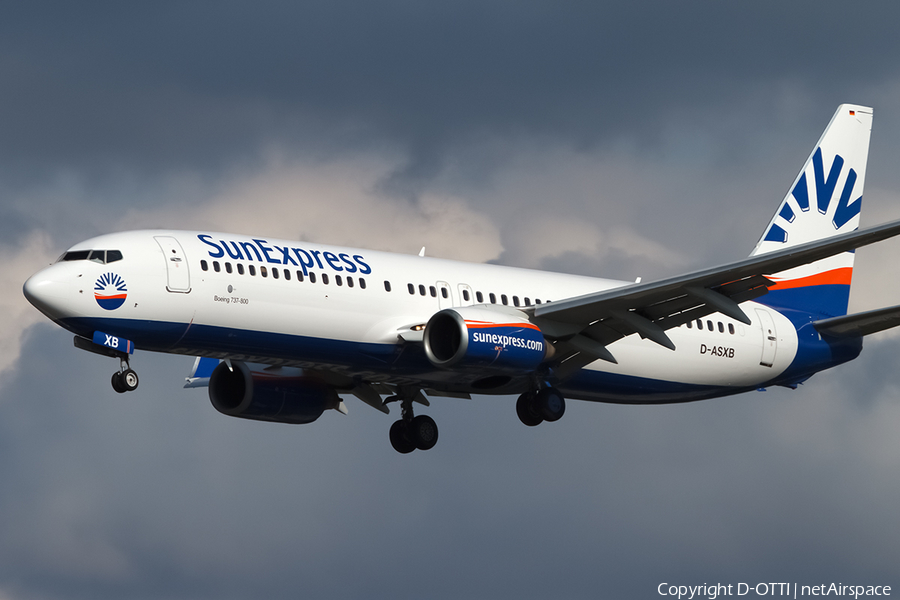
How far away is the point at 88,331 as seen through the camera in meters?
34.9

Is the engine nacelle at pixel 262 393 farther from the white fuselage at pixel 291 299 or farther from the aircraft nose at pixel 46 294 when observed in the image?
the aircraft nose at pixel 46 294

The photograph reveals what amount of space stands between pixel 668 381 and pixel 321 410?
434 inches

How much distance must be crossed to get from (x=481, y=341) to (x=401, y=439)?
27.8 feet

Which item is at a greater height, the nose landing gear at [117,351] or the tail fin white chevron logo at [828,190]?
the tail fin white chevron logo at [828,190]

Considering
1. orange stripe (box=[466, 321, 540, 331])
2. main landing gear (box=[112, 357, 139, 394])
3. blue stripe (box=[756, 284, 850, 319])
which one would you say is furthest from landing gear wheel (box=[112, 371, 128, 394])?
blue stripe (box=[756, 284, 850, 319])

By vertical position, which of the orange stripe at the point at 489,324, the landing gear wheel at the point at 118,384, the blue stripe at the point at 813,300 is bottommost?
the landing gear wheel at the point at 118,384

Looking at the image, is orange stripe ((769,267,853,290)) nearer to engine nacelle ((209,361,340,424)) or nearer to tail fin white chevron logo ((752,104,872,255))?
tail fin white chevron logo ((752,104,872,255))

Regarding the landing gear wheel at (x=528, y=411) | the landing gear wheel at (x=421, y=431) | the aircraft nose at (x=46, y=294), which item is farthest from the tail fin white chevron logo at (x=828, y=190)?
the aircraft nose at (x=46, y=294)

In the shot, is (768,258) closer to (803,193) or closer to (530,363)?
(530,363)

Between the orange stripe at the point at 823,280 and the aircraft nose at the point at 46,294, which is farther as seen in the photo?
the orange stripe at the point at 823,280

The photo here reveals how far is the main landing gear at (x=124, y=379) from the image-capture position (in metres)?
35.2

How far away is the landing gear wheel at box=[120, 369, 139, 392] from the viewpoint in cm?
3522

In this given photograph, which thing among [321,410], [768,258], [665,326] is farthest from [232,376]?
[768,258]

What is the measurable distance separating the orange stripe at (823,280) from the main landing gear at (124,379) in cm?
2248
